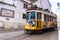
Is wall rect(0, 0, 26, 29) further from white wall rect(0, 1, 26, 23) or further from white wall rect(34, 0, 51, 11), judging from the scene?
white wall rect(34, 0, 51, 11)

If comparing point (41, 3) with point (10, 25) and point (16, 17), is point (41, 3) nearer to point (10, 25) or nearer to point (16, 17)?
point (16, 17)

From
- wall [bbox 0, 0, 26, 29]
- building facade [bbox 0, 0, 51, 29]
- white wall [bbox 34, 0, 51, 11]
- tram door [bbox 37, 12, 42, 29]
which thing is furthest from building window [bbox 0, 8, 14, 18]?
white wall [bbox 34, 0, 51, 11]

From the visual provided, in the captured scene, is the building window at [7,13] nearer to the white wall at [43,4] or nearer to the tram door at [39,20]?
the tram door at [39,20]

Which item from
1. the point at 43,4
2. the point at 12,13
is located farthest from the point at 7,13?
the point at 43,4

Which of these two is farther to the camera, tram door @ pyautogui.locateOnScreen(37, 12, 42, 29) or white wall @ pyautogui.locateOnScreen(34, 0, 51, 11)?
white wall @ pyautogui.locateOnScreen(34, 0, 51, 11)

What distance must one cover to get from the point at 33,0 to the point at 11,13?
7.24 metres

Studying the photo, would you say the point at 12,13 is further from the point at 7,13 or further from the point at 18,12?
the point at 18,12

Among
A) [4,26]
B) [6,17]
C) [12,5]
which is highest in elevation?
[12,5]

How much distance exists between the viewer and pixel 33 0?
1014 inches

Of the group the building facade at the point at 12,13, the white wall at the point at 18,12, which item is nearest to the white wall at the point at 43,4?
the building facade at the point at 12,13

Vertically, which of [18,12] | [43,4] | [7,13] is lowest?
[7,13]

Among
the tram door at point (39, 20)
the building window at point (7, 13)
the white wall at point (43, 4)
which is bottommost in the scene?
the tram door at point (39, 20)

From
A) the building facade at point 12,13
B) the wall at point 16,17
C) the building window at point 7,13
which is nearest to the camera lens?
the building window at point 7,13

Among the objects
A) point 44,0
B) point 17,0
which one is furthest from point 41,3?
point 17,0
